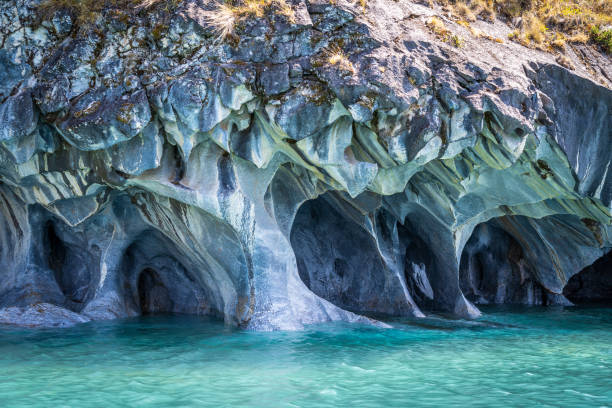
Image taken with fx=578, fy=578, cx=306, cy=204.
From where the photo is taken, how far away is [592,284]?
2778cm

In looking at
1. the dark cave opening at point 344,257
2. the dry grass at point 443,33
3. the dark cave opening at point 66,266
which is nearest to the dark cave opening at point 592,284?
the dark cave opening at point 344,257

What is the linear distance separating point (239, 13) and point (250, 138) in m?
3.02

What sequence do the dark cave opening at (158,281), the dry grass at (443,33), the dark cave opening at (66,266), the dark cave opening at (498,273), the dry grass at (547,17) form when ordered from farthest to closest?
the dark cave opening at (498,273), the dark cave opening at (158,281), the dark cave opening at (66,266), the dry grass at (547,17), the dry grass at (443,33)

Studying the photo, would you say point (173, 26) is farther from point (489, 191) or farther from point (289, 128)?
point (489, 191)

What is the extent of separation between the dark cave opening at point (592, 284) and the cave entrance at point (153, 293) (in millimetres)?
18786

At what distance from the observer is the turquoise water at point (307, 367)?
7801 millimetres

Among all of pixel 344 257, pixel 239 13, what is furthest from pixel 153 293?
pixel 239 13

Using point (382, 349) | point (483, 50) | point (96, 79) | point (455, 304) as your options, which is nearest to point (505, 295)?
point (455, 304)

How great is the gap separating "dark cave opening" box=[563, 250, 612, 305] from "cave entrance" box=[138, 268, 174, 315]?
1879cm

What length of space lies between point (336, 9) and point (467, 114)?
402 cm

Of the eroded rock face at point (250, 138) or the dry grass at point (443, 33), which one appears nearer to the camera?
the eroded rock face at point (250, 138)

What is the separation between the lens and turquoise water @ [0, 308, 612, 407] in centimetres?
780

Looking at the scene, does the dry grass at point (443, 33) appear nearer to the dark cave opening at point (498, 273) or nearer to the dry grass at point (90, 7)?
the dry grass at point (90, 7)

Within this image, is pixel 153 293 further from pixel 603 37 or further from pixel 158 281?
pixel 603 37
